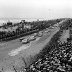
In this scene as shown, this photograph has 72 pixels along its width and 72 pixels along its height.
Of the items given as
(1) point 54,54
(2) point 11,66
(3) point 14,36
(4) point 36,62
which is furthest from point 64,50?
(3) point 14,36

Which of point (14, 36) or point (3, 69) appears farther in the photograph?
point (14, 36)

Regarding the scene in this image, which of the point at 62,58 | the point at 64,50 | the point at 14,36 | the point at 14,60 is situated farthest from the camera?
the point at 14,36

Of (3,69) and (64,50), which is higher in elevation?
(64,50)

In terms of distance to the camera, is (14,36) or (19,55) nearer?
(19,55)

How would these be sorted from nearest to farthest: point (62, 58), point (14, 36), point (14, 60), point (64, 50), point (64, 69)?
1. point (64, 69)
2. point (62, 58)
3. point (14, 60)
4. point (64, 50)
5. point (14, 36)

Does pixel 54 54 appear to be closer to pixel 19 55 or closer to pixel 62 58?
pixel 62 58

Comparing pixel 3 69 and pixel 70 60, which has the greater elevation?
pixel 70 60

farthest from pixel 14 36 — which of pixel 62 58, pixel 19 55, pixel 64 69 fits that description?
pixel 64 69

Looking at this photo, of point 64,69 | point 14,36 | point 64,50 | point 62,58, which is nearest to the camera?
point 64,69

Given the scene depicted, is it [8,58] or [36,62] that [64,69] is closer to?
[36,62]
